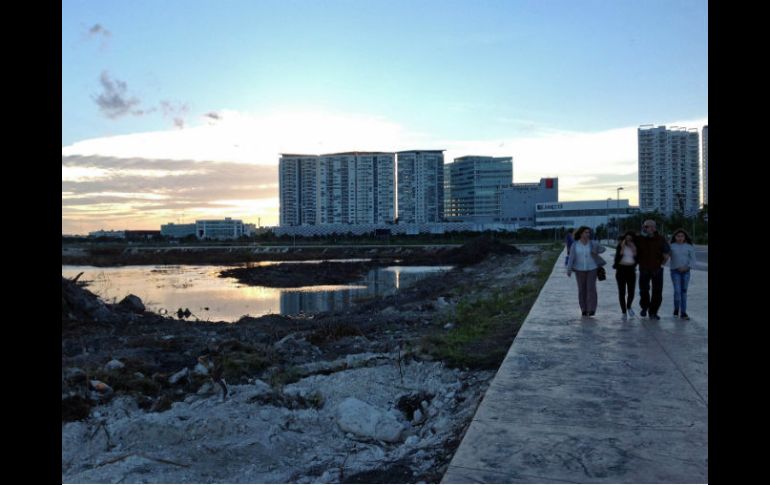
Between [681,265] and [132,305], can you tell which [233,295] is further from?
[681,265]

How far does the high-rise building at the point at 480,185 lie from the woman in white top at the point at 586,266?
129699mm

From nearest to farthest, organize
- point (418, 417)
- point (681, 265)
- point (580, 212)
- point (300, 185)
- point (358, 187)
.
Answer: point (418, 417) → point (681, 265) → point (580, 212) → point (358, 187) → point (300, 185)

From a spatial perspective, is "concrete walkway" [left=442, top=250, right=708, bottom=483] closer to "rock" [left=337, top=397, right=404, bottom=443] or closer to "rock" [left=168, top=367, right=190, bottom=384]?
"rock" [left=337, top=397, right=404, bottom=443]

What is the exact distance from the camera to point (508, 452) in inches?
132

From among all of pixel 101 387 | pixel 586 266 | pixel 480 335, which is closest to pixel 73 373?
pixel 101 387

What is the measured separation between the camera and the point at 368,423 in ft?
17.0

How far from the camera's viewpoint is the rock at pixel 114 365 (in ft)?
27.1

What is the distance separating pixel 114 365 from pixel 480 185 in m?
140

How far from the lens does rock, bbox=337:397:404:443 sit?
504 cm

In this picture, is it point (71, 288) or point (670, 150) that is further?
point (670, 150)

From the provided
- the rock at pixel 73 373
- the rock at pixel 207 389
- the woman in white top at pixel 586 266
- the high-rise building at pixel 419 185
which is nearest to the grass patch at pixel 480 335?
the woman in white top at pixel 586 266
